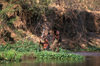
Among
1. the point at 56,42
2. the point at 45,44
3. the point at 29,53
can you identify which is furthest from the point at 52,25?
the point at 29,53

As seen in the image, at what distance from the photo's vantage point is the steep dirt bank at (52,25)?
25.2m

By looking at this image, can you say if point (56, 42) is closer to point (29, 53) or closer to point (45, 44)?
point (45, 44)

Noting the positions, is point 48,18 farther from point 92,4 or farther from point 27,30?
point 92,4

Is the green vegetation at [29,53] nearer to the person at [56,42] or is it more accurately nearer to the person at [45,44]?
the person at [45,44]

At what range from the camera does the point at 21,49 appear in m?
23.7

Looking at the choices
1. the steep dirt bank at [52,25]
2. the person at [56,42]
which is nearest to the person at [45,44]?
the person at [56,42]

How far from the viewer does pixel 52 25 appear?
26969mm

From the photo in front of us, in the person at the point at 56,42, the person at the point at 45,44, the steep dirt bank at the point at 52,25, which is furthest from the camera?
the steep dirt bank at the point at 52,25

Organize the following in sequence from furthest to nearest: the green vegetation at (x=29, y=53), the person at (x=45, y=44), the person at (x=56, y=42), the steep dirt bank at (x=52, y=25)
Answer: the steep dirt bank at (x=52, y=25) < the person at (x=56, y=42) < the person at (x=45, y=44) < the green vegetation at (x=29, y=53)

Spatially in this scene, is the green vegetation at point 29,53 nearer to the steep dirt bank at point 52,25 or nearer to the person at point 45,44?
the person at point 45,44

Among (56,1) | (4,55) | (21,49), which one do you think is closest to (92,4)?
(56,1)

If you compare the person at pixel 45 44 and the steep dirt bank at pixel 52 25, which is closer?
the person at pixel 45 44

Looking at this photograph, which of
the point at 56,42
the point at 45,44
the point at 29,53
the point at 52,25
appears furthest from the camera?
the point at 52,25

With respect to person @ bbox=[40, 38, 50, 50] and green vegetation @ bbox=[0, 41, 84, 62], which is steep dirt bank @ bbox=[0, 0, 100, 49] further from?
green vegetation @ bbox=[0, 41, 84, 62]
